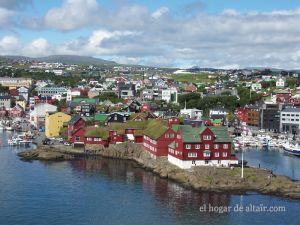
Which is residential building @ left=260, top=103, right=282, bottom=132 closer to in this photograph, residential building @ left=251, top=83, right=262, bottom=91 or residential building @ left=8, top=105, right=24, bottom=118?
residential building @ left=251, top=83, right=262, bottom=91

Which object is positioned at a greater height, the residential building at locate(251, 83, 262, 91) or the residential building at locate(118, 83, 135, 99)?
the residential building at locate(251, 83, 262, 91)

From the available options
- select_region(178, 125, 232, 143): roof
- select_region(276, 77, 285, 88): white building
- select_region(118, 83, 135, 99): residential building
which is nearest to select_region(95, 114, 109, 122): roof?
select_region(178, 125, 232, 143): roof

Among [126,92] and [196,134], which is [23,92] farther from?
[196,134]

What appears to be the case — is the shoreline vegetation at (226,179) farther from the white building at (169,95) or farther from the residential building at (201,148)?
the white building at (169,95)

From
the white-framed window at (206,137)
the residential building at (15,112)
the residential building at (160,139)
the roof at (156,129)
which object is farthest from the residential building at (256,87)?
the white-framed window at (206,137)

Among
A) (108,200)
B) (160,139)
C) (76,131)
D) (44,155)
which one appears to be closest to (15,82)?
(76,131)

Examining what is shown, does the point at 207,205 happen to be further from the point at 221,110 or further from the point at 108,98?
the point at 108,98

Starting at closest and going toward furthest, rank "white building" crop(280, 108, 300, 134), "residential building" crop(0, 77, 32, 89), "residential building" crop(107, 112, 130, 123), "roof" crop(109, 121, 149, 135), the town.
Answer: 1. the town
2. "roof" crop(109, 121, 149, 135)
3. "residential building" crop(107, 112, 130, 123)
4. "white building" crop(280, 108, 300, 134)
5. "residential building" crop(0, 77, 32, 89)
